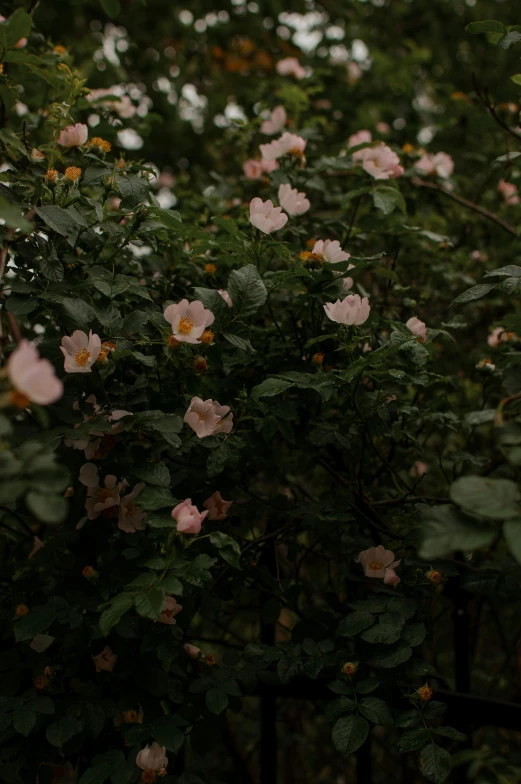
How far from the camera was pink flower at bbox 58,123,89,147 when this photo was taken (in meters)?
1.32

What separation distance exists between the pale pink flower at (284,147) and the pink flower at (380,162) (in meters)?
0.14

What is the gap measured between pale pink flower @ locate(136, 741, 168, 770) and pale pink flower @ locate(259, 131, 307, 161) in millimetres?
1307

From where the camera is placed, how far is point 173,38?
10.9 ft

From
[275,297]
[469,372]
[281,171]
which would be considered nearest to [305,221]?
[281,171]

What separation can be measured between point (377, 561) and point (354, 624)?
0.15 meters

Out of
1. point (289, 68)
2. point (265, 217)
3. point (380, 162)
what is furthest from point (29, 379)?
point (289, 68)

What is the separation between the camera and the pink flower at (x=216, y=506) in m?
1.26

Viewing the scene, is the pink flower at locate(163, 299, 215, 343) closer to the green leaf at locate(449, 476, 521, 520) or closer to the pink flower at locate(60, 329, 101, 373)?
the pink flower at locate(60, 329, 101, 373)

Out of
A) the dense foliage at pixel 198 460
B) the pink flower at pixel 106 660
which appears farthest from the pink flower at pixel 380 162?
the pink flower at pixel 106 660

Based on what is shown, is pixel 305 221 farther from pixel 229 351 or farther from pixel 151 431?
pixel 151 431

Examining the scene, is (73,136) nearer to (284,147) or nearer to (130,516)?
(284,147)

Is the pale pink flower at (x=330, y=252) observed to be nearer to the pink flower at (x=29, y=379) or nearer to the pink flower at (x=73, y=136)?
the pink flower at (x=73, y=136)

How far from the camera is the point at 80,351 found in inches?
43.8

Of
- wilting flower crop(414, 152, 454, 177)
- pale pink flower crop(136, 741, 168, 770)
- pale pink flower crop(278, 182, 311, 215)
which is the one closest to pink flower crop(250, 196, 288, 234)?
pale pink flower crop(278, 182, 311, 215)
